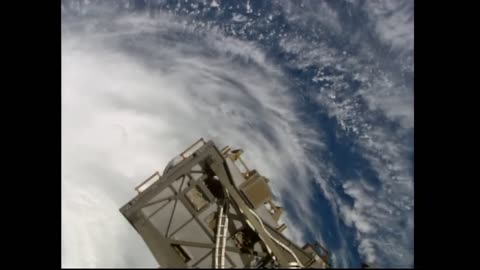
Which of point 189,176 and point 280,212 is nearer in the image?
point 189,176

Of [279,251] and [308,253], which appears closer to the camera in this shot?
[279,251]

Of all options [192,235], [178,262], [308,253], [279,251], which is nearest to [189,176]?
[192,235]

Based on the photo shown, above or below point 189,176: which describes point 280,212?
below

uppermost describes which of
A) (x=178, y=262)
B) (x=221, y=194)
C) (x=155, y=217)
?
(x=221, y=194)

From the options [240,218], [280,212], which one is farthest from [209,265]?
[280,212]

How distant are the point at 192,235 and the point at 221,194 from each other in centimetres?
132

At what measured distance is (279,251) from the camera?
9.16 meters

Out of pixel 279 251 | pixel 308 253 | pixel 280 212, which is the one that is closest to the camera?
pixel 279 251

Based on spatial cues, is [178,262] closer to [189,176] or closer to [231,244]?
[231,244]

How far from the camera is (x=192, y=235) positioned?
32.9ft

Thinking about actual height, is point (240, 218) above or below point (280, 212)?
above

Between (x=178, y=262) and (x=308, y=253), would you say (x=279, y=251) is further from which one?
(x=178, y=262)

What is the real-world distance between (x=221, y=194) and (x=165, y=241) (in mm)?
1874

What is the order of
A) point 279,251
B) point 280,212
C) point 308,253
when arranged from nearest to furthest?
point 279,251, point 308,253, point 280,212
